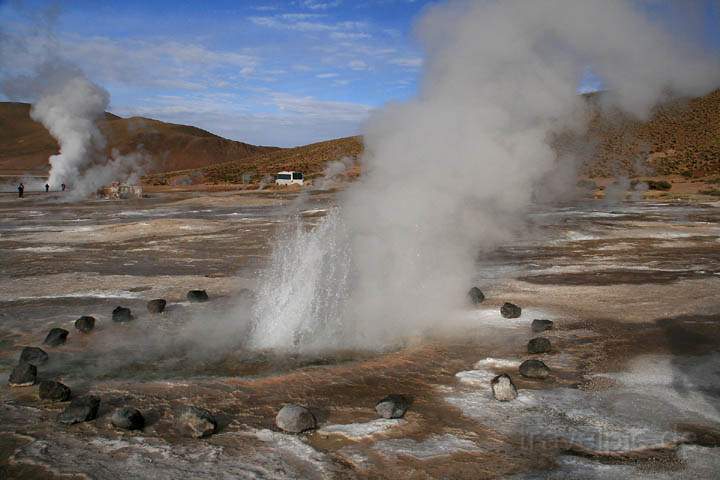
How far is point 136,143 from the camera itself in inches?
3553

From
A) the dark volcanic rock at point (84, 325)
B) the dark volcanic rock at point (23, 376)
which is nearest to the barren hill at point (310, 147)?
the dark volcanic rock at point (84, 325)

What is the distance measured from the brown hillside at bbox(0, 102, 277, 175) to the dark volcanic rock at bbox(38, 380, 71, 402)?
265 ft

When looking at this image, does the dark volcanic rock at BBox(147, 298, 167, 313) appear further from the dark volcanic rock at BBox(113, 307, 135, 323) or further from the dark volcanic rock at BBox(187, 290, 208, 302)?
the dark volcanic rock at BBox(187, 290, 208, 302)

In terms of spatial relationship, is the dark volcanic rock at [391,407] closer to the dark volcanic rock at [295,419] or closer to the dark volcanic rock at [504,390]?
the dark volcanic rock at [295,419]

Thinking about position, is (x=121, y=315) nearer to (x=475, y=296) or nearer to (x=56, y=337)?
(x=56, y=337)

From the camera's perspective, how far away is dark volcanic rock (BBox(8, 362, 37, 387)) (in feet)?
18.9

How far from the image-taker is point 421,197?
338 inches

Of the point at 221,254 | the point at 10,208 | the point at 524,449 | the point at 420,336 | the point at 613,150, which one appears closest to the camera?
the point at 524,449

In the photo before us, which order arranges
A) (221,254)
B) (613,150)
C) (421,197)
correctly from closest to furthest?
1. (421,197)
2. (221,254)
3. (613,150)

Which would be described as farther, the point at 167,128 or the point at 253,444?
the point at 167,128

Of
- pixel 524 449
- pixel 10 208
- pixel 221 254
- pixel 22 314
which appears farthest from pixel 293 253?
pixel 10 208

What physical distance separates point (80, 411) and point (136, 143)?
303 ft

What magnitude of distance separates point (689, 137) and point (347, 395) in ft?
171

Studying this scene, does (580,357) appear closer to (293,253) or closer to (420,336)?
(420,336)
